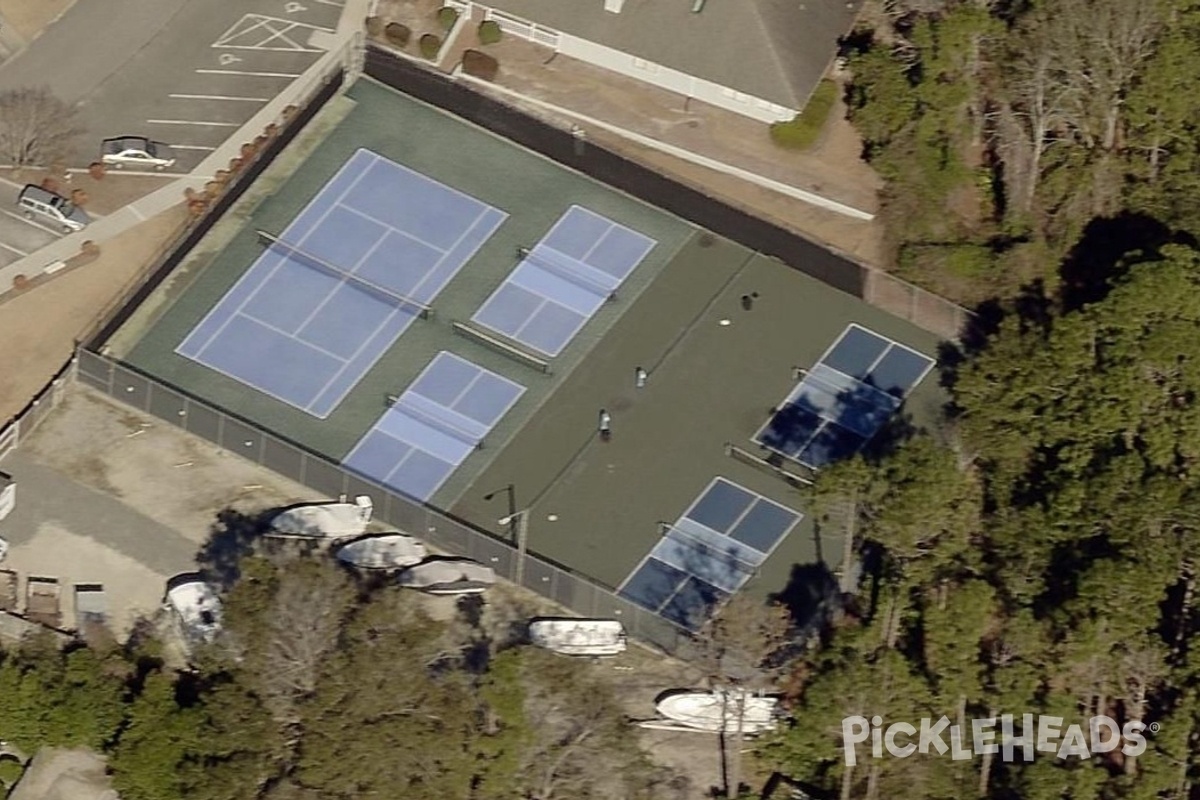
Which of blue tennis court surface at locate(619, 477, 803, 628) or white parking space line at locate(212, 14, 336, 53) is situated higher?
white parking space line at locate(212, 14, 336, 53)

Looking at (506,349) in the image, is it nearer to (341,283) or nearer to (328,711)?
(341,283)

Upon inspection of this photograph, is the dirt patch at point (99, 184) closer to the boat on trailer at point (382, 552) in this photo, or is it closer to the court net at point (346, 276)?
the court net at point (346, 276)

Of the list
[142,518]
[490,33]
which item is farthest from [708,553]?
[490,33]

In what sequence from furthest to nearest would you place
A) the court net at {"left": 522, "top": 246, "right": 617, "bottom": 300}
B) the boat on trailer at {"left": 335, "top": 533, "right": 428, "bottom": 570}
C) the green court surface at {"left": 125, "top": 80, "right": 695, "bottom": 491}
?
the court net at {"left": 522, "top": 246, "right": 617, "bottom": 300}, the green court surface at {"left": 125, "top": 80, "right": 695, "bottom": 491}, the boat on trailer at {"left": 335, "top": 533, "right": 428, "bottom": 570}

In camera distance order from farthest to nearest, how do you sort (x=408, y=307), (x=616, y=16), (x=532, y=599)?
(x=616, y=16)
(x=408, y=307)
(x=532, y=599)

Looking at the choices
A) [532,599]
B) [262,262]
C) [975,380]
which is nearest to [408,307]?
[262,262]

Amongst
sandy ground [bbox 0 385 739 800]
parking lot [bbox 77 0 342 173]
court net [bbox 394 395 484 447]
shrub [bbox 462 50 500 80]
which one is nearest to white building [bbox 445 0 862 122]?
shrub [bbox 462 50 500 80]

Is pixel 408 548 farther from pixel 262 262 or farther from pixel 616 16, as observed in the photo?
pixel 616 16

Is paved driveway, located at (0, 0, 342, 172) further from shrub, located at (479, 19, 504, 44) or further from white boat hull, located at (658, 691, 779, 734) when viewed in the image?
white boat hull, located at (658, 691, 779, 734)
